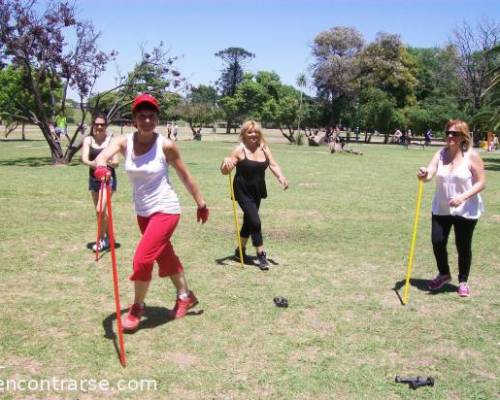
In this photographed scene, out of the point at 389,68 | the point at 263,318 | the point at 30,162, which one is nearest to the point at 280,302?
the point at 263,318

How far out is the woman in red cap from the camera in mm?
4426

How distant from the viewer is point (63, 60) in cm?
2088

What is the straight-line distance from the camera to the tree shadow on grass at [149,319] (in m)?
4.61

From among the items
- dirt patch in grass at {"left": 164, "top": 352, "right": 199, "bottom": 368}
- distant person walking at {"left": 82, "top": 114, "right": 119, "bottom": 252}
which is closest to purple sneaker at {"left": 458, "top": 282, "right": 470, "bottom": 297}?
dirt patch in grass at {"left": 164, "top": 352, "right": 199, "bottom": 368}

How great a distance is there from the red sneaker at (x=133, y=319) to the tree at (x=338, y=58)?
1895 inches

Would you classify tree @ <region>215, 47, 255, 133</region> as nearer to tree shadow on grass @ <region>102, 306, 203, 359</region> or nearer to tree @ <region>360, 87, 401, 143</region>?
tree @ <region>360, 87, 401, 143</region>

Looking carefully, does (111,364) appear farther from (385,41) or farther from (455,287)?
(385,41)

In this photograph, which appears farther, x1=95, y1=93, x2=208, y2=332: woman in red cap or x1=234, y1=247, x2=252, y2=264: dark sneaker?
x1=234, y1=247, x2=252, y2=264: dark sneaker

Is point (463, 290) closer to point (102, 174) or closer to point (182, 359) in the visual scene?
point (182, 359)

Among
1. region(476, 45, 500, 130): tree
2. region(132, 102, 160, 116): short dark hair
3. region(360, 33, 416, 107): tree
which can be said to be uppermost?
region(360, 33, 416, 107): tree

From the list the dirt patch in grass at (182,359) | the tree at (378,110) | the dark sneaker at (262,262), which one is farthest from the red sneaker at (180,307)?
the tree at (378,110)

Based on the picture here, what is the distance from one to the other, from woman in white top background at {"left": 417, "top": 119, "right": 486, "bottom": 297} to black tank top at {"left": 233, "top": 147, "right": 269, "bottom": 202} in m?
1.98

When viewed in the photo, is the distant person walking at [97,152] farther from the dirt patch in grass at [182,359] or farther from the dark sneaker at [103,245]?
the dirt patch in grass at [182,359]

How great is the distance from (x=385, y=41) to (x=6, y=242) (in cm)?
4922
